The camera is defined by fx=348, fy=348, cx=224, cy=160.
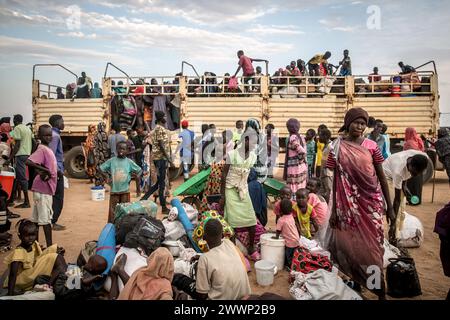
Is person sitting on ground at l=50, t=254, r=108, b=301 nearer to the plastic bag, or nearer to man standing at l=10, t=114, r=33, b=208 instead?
the plastic bag

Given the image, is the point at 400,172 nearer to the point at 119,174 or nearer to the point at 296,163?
the point at 296,163

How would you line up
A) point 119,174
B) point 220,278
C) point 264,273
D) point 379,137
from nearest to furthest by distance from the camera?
point 220,278, point 264,273, point 119,174, point 379,137

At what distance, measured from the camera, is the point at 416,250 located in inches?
177

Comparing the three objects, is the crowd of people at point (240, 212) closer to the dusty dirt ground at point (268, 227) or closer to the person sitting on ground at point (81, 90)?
the dusty dirt ground at point (268, 227)

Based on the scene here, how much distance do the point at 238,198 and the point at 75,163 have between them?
24.8 ft

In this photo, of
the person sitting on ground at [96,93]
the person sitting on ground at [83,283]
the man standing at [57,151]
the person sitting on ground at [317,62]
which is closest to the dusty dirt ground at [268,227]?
the man standing at [57,151]

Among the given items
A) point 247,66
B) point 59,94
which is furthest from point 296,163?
point 59,94

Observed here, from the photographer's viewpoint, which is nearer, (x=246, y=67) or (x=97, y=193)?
(x=97, y=193)

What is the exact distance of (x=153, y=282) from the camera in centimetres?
240

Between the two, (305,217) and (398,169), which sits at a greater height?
(398,169)

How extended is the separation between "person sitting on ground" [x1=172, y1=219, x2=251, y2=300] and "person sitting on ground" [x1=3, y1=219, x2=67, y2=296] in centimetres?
149

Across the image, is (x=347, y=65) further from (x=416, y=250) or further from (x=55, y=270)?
(x=55, y=270)

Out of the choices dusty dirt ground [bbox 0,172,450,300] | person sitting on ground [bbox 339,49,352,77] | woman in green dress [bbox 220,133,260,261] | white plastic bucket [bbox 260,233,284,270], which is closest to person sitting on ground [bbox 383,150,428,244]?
dusty dirt ground [bbox 0,172,450,300]

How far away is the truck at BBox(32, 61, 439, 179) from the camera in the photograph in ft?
28.5
